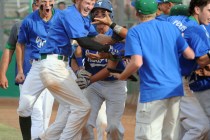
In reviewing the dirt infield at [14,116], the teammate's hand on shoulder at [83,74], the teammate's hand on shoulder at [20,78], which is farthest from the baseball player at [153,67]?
the dirt infield at [14,116]

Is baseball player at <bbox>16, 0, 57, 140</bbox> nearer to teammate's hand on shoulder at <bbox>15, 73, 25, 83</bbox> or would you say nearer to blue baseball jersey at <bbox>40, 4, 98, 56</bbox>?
teammate's hand on shoulder at <bbox>15, 73, 25, 83</bbox>

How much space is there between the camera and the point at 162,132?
7812 millimetres

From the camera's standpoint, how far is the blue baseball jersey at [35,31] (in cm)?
1058

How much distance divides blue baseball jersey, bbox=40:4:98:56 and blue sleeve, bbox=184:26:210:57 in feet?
4.08

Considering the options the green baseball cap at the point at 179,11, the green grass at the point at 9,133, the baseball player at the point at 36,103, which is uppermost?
the green baseball cap at the point at 179,11

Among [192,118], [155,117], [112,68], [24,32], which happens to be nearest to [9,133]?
[24,32]

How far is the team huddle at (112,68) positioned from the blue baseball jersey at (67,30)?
1 cm

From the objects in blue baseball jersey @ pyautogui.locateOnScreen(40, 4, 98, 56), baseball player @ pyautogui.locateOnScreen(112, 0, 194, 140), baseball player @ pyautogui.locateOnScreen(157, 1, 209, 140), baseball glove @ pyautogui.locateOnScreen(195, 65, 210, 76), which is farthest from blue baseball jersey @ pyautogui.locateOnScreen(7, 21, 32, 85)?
baseball player @ pyautogui.locateOnScreen(112, 0, 194, 140)

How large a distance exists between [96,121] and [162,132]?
2356 mm

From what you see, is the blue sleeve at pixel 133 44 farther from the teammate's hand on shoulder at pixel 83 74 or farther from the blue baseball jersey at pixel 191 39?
the teammate's hand on shoulder at pixel 83 74

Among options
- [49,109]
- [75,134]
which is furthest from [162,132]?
[49,109]

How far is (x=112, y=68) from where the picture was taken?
8.71 meters

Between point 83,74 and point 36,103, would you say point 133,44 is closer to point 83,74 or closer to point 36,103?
point 83,74

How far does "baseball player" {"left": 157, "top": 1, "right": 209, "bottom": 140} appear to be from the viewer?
8203mm
